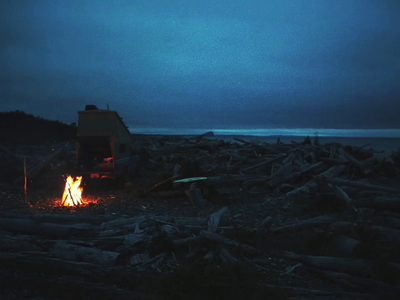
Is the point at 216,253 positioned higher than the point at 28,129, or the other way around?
the point at 28,129

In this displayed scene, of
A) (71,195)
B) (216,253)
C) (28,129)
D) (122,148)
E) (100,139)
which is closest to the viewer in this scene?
(216,253)

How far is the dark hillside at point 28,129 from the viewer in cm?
3164

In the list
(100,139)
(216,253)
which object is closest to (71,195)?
(100,139)

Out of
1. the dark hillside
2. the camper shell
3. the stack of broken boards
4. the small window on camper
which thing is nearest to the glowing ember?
the camper shell

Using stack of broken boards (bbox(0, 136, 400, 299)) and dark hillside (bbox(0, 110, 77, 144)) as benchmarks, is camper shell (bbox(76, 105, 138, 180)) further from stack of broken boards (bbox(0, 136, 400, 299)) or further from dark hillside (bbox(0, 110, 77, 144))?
dark hillside (bbox(0, 110, 77, 144))

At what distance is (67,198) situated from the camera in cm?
1127

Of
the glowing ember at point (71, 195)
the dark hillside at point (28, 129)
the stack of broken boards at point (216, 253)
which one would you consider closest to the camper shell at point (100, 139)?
the glowing ember at point (71, 195)

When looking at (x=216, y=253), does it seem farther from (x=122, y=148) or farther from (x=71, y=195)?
(x=122, y=148)

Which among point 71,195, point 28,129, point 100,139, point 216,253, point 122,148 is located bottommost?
point 216,253

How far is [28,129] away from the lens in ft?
114

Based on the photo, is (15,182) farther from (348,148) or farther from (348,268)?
(348,148)

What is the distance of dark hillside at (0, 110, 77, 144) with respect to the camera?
31636 millimetres

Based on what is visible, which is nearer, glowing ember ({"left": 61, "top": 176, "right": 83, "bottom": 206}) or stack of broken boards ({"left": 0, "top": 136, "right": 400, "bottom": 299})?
stack of broken boards ({"left": 0, "top": 136, "right": 400, "bottom": 299})

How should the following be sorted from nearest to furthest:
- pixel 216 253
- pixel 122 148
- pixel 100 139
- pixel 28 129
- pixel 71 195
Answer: pixel 216 253, pixel 71 195, pixel 100 139, pixel 122 148, pixel 28 129
